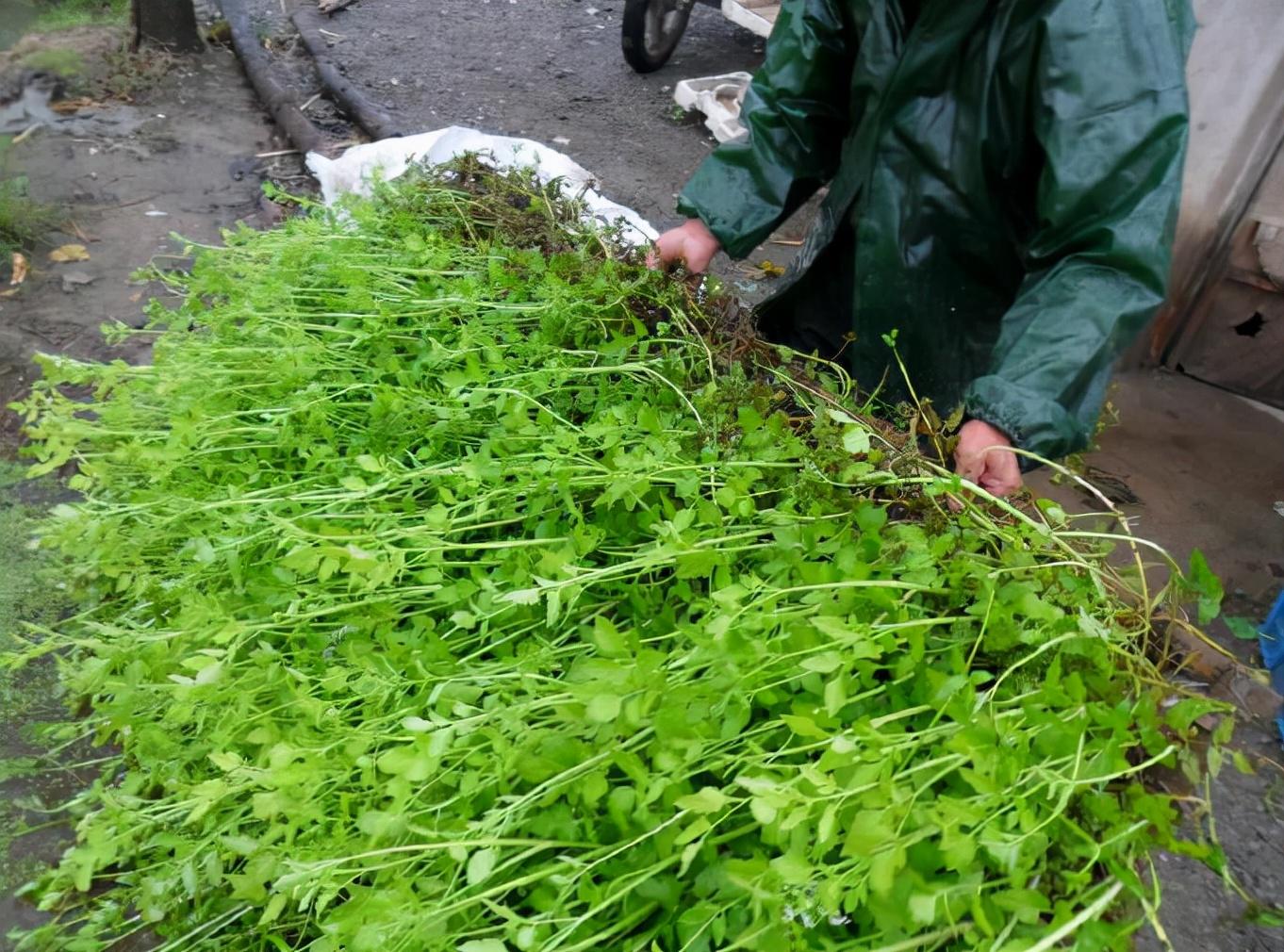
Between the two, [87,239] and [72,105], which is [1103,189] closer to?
Answer: [87,239]

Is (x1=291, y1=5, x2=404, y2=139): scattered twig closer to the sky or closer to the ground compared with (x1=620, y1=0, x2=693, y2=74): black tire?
closer to the ground

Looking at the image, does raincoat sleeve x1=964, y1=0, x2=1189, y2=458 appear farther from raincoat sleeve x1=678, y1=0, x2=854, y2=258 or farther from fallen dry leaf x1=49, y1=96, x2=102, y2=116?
fallen dry leaf x1=49, y1=96, x2=102, y2=116

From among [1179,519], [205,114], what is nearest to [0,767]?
[1179,519]

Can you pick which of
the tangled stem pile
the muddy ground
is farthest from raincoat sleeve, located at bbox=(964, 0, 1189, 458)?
the muddy ground

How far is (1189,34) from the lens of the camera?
1.70 metres

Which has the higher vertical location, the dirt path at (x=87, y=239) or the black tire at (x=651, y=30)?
the black tire at (x=651, y=30)

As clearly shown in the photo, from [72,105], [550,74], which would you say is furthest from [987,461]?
[550,74]

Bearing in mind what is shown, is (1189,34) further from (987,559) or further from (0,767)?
(0,767)

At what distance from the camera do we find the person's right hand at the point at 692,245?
2.17 m

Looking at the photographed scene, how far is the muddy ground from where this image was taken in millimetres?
2525

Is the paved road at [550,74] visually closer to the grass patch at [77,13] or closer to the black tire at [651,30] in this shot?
the black tire at [651,30]

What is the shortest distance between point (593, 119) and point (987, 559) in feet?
19.0

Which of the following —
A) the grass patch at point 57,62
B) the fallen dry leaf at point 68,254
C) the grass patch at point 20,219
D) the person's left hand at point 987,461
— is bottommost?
the fallen dry leaf at point 68,254

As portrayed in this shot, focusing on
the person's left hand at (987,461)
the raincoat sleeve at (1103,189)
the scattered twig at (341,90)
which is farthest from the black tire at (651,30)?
the person's left hand at (987,461)
